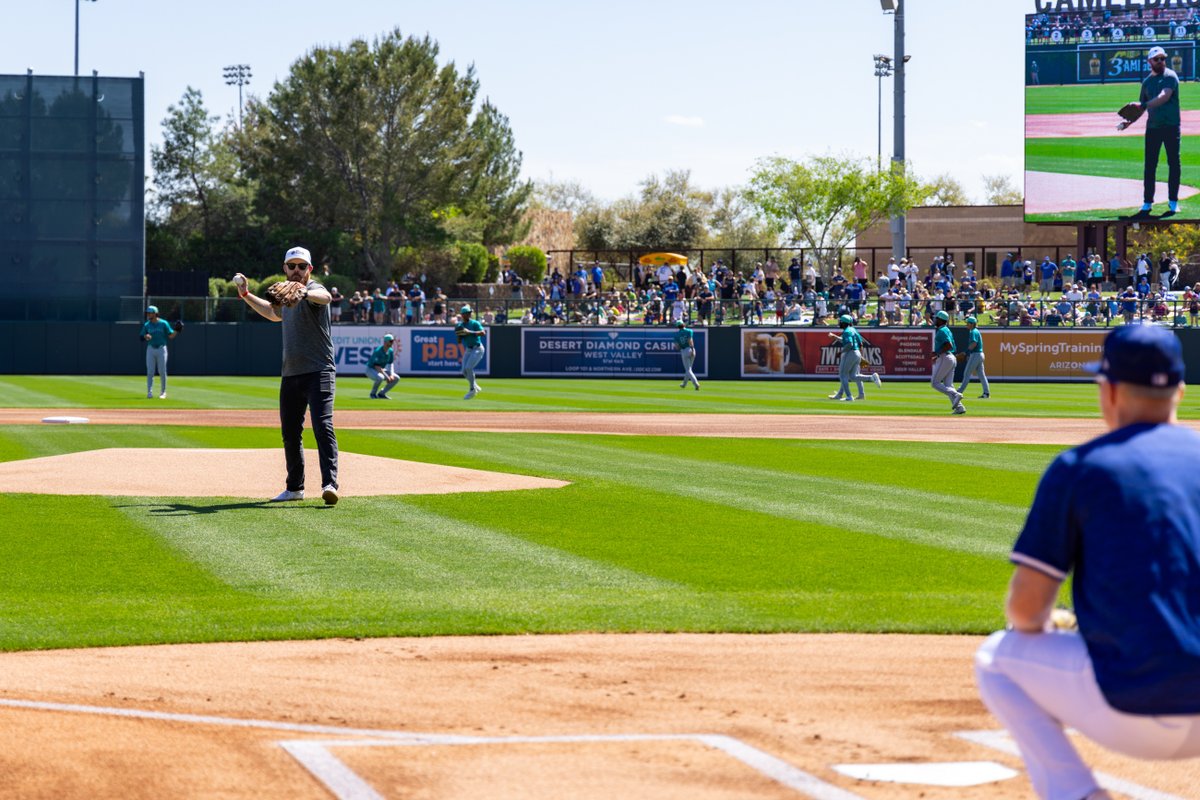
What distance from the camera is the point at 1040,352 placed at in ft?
135

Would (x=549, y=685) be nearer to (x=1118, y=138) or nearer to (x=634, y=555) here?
(x=634, y=555)

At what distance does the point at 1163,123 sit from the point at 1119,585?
49139 mm

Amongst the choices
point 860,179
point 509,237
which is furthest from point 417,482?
point 509,237

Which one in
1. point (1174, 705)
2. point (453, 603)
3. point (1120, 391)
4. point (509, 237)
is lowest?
point (453, 603)

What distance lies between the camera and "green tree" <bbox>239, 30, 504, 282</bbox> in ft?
240

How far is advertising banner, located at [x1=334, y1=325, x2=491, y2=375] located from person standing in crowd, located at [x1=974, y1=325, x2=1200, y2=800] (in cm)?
4125

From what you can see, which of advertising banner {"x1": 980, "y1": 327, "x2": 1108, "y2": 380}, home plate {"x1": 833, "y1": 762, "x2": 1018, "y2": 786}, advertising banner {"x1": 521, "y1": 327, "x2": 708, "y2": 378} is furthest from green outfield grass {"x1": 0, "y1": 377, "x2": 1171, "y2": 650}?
advertising banner {"x1": 521, "y1": 327, "x2": 708, "y2": 378}

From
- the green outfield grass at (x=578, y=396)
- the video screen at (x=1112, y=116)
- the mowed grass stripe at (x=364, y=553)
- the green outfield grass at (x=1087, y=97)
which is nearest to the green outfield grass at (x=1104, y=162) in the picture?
the video screen at (x=1112, y=116)

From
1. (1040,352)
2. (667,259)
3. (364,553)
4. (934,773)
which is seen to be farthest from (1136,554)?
(667,259)

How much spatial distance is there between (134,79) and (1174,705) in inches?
1799

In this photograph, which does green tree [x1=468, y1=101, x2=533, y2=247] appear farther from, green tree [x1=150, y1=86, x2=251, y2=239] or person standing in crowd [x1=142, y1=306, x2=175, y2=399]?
person standing in crowd [x1=142, y1=306, x2=175, y2=399]

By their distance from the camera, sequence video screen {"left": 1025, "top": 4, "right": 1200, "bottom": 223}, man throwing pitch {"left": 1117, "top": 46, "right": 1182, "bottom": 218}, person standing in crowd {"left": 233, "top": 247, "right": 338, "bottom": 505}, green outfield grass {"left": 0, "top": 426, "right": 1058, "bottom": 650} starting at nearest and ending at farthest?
green outfield grass {"left": 0, "top": 426, "right": 1058, "bottom": 650}, person standing in crowd {"left": 233, "top": 247, "right": 338, "bottom": 505}, man throwing pitch {"left": 1117, "top": 46, "right": 1182, "bottom": 218}, video screen {"left": 1025, "top": 4, "right": 1200, "bottom": 223}

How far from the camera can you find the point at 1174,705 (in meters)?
3.57

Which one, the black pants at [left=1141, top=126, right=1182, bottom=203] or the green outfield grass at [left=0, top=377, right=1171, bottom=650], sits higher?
the black pants at [left=1141, top=126, right=1182, bottom=203]
